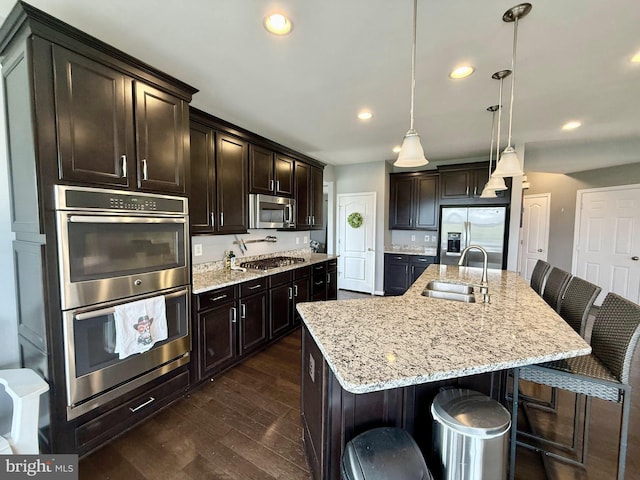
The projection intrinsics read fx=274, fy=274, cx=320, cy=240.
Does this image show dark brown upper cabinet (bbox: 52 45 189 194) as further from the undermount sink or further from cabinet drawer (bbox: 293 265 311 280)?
the undermount sink

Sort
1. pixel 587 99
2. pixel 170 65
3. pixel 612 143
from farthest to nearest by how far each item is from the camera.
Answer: pixel 612 143 → pixel 587 99 → pixel 170 65

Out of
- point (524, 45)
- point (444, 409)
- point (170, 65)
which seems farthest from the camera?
point (170, 65)

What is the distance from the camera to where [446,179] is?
15.8 ft

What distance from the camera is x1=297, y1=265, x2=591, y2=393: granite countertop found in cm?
102

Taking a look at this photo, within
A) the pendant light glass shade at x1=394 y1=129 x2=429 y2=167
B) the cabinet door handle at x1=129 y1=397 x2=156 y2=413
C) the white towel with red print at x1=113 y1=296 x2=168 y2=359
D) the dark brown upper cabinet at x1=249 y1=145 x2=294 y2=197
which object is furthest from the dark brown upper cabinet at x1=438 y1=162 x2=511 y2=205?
the cabinet door handle at x1=129 y1=397 x2=156 y2=413

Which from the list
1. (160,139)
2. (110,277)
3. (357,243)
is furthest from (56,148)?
(357,243)

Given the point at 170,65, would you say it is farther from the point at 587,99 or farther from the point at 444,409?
the point at 587,99

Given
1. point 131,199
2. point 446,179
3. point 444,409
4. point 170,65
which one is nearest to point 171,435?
point 131,199

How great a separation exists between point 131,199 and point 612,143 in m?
5.98

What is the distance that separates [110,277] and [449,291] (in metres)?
2.63

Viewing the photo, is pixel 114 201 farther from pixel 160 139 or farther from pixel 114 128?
pixel 160 139

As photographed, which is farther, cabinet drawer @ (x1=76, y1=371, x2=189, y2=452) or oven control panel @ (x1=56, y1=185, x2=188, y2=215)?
cabinet drawer @ (x1=76, y1=371, x2=189, y2=452)

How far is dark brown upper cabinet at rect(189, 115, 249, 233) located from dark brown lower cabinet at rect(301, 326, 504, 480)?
177cm

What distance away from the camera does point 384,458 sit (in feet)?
3.35
